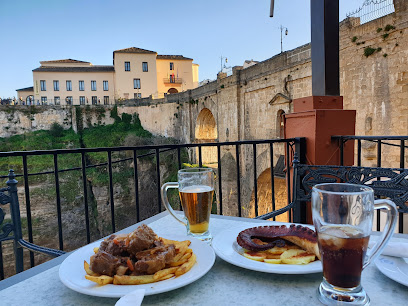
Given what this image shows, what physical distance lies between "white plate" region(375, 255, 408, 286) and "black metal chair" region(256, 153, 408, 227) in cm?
64

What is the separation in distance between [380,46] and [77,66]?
38.7m

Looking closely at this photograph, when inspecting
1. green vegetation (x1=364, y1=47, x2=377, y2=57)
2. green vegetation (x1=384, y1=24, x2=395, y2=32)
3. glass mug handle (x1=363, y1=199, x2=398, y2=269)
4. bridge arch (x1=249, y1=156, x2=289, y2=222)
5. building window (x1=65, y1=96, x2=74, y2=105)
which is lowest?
bridge arch (x1=249, y1=156, x2=289, y2=222)

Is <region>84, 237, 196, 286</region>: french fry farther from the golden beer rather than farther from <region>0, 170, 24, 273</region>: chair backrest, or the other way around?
<region>0, 170, 24, 273</region>: chair backrest

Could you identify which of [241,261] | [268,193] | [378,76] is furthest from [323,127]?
[268,193]

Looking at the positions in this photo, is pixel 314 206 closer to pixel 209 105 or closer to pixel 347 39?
pixel 347 39

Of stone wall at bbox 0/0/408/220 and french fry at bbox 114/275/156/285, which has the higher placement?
stone wall at bbox 0/0/408/220

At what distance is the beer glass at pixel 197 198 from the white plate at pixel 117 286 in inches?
5.5

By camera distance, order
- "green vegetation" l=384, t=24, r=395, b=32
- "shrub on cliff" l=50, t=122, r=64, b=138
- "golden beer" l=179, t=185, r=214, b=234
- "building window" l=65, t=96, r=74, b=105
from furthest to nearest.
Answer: "building window" l=65, t=96, r=74, b=105 < "shrub on cliff" l=50, t=122, r=64, b=138 < "green vegetation" l=384, t=24, r=395, b=32 < "golden beer" l=179, t=185, r=214, b=234

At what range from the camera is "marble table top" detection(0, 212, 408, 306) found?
624 mm

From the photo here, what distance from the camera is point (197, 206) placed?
0.98m

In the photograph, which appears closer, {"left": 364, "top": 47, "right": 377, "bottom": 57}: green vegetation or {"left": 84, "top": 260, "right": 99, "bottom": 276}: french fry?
{"left": 84, "top": 260, "right": 99, "bottom": 276}: french fry

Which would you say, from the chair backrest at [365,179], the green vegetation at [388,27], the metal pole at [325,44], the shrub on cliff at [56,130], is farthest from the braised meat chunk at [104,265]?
the shrub on cliff at [56,130]

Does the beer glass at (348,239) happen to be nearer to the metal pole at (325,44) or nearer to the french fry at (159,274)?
the french fry at (159,274)

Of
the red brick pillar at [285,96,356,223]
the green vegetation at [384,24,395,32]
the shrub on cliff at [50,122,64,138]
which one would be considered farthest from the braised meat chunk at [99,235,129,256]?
the shrub on cliff at [50,122,64,138]
